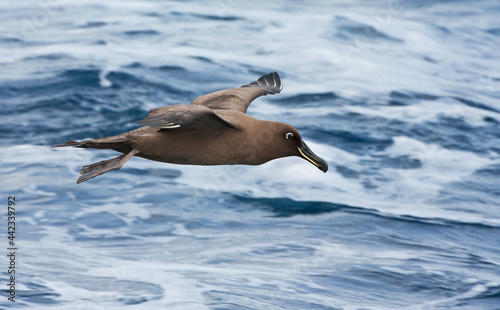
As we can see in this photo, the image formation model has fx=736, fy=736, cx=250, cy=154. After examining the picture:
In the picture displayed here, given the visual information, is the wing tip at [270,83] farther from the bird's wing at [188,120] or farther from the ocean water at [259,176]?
the ocean water at [259,176]

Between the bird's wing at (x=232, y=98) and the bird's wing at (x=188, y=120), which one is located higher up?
the bird's wing at (x=232, y=98)

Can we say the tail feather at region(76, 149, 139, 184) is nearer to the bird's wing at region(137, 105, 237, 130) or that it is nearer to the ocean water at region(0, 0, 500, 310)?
the bird's wing at region(137, 105, 237, 130)

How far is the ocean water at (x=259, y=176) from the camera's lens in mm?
11672

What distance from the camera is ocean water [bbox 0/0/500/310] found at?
1167 centimetres

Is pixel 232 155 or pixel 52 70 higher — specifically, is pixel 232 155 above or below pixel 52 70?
below

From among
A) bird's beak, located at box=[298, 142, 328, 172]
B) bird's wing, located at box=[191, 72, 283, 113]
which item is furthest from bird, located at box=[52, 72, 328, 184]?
bird's wing, located at box=[191, 72, 283, 113]

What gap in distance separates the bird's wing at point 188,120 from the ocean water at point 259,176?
4611 millimetres

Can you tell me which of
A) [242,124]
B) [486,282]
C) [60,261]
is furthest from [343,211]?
[242,124]

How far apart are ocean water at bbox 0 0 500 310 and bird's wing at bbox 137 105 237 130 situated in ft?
15.1

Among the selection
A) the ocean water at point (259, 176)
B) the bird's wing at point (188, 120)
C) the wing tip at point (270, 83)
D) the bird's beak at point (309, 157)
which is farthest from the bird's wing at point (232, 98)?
the ocean water at point (259, 176)

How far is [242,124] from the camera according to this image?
22.8 ft

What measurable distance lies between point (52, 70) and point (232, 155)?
15.5m

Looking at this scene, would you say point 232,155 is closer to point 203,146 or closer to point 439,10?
point 203,146

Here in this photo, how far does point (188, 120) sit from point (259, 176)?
33.7 ft
